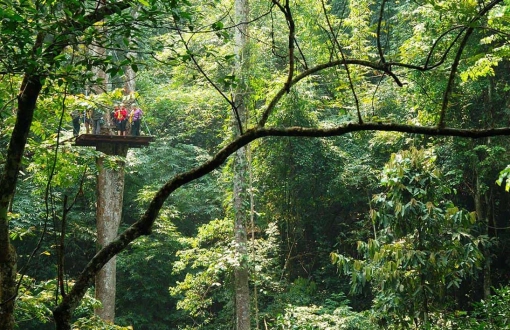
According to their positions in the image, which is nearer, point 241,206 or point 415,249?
point 415,249

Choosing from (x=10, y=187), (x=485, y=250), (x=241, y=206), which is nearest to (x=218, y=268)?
(x=241, y=206)

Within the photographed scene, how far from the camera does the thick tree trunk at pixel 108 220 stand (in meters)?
8.67

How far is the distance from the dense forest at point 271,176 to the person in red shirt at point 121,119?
149mm

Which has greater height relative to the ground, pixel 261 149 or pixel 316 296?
pixel 261 149

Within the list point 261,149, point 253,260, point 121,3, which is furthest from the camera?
point 261,149

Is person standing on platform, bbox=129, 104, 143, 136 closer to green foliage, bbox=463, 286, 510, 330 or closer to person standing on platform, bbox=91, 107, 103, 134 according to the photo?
person standing on platform, bbox=91, 107, 103, 134

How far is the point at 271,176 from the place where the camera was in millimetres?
11414

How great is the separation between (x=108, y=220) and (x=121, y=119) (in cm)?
160

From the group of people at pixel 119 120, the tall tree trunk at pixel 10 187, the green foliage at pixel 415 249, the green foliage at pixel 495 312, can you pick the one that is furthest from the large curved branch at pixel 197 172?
the group of people at pixel 119 120

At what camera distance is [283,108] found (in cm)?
1024

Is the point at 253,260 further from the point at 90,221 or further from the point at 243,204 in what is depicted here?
the point at 90,221

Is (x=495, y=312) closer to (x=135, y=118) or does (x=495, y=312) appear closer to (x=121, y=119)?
(x=135, y=118)

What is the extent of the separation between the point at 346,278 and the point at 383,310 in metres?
4.99

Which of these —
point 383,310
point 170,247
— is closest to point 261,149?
point 170,247
